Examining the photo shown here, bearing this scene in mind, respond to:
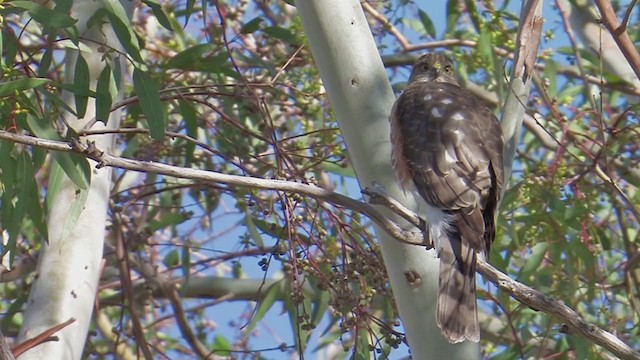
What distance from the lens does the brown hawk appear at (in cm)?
273

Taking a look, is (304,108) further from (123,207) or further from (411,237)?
(411,237)

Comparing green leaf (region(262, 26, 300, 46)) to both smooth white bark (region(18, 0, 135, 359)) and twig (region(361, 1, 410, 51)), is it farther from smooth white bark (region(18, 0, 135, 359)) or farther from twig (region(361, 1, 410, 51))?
smooth white bark (region(18, 0, 135, 359))

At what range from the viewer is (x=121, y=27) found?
3146mm

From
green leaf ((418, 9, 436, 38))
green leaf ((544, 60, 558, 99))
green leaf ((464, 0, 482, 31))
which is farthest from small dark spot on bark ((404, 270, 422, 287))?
green leaf ((418, 9, 436, 38))

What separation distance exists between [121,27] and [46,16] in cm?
32

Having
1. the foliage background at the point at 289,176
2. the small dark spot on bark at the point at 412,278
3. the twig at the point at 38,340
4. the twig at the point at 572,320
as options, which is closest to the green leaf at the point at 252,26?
the foliage background at the point at 289,176

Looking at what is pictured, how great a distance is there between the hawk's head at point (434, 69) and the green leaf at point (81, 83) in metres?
1.31

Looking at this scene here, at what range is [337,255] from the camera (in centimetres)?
357

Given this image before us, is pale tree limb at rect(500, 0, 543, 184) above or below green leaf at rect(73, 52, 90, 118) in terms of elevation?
below

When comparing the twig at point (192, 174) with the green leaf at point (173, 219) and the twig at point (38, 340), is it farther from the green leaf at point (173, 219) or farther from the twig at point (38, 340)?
the green leaf at point (173, 219)

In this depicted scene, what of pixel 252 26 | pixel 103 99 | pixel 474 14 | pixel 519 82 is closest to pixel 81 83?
pixel 103 99

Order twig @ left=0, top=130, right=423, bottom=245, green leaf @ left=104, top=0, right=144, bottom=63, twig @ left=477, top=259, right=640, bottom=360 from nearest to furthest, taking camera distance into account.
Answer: twig @ left=0, top=130, right=423, bottom=245, twig @ left=477, top=259, right=640, bottom=360, green leaf @ left=104, top=0, right=144, bottom=63

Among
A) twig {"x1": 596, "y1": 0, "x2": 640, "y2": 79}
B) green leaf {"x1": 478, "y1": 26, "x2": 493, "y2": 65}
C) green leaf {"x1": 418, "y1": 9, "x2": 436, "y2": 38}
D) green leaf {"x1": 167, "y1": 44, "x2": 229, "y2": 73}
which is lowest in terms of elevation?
twig {"x1": 596, "y1": 0, "x2": 640, "y2": 79}

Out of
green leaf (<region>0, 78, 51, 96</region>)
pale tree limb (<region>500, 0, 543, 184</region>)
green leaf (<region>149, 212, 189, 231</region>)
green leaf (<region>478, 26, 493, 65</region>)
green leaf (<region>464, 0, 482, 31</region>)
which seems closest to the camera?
green leaf (<region>0, 78, 51, 96</region>)
